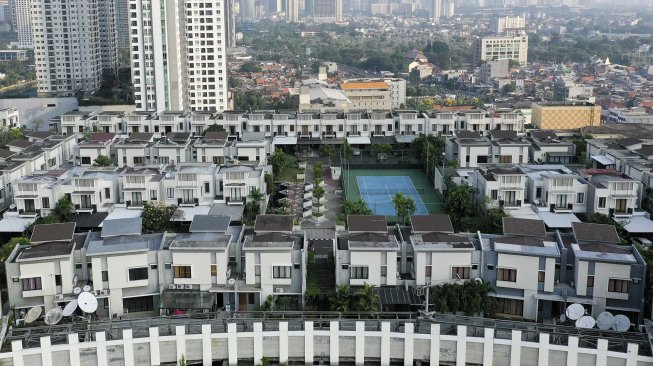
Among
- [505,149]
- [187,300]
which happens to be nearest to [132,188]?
[187,300]

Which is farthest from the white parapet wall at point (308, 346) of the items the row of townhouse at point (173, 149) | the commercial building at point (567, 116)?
the commercial building at point (567, 116)

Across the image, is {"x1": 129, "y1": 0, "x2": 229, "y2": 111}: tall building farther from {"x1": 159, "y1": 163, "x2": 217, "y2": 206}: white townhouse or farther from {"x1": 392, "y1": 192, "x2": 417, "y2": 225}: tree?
{"x1": 392, "y1": 192, "x2": 417, "y2": 225}: tree

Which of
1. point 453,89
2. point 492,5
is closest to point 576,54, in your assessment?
point 453,89

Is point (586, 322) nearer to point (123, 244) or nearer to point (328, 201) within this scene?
point (123, 244)

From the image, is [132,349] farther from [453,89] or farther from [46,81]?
[453,89]

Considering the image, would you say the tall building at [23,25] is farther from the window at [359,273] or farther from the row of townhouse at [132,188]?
the window at [359,273]

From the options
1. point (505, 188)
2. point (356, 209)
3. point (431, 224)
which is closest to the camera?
point (431, 224)
